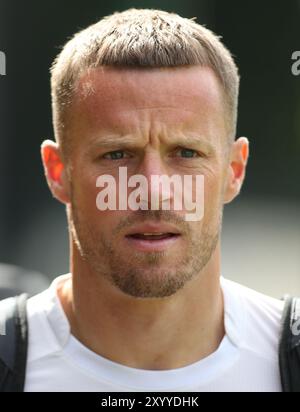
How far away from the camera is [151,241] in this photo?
2785mm

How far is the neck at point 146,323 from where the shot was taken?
117 inches

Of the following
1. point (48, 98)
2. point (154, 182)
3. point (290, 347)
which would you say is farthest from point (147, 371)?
point (48, 98)

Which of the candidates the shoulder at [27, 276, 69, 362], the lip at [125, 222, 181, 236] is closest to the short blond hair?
the lip at [125, 222, 181, 236]

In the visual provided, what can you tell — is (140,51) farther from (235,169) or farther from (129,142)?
(235,169)

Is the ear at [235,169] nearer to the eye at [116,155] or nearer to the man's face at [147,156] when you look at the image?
the man's face at [147,156]

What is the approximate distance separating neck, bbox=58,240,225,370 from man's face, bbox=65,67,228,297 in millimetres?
104

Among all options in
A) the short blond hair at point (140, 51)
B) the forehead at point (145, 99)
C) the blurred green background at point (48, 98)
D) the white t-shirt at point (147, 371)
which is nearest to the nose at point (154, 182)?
the forehead at point (145, 99)

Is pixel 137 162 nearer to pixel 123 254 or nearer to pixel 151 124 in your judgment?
pixel 151 124

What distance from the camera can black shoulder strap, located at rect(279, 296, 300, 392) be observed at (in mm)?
2814

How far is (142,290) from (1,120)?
325 centimetres

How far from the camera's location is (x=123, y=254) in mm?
2809

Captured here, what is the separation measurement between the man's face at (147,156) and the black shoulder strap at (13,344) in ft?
A: 1.13

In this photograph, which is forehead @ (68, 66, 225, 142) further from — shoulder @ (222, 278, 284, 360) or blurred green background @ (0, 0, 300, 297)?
blurred green background @ (0, 0, 300, 297)

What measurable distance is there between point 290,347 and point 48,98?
136 inches
